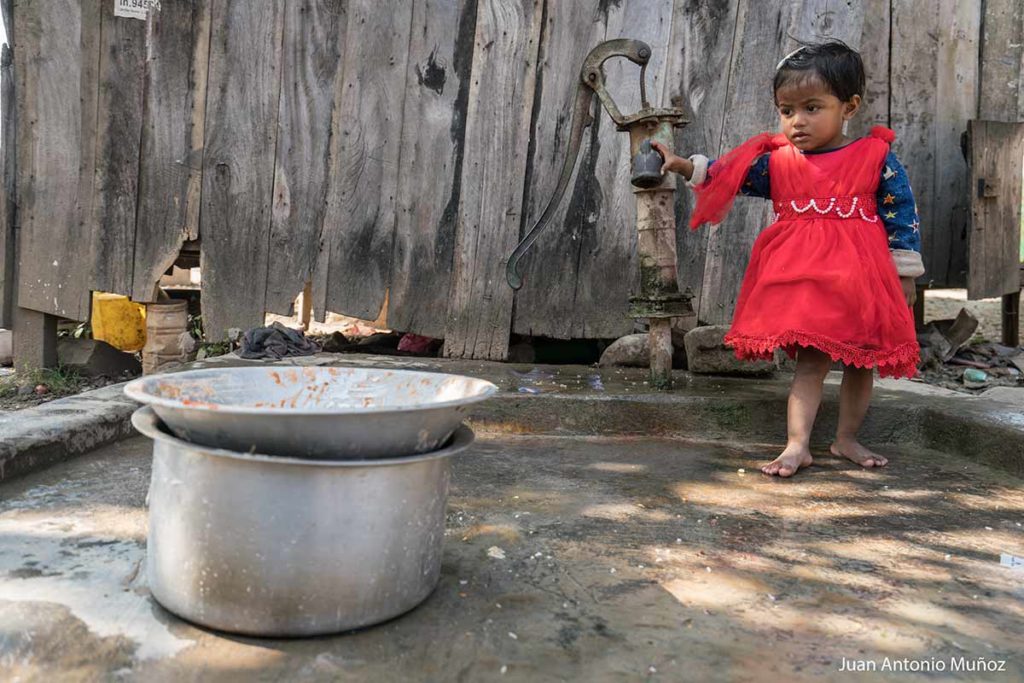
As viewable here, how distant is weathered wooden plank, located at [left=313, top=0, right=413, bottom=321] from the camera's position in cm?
363

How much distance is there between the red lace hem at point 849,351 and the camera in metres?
2.33

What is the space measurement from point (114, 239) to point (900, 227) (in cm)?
337

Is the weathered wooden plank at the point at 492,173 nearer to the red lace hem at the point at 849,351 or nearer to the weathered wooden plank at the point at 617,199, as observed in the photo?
the weathered wooden plank at the point at 617,199

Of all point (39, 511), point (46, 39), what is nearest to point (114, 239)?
point (46, 39)

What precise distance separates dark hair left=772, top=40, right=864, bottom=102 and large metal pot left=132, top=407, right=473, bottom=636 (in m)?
1.74

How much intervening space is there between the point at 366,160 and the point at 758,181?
6.04 ft

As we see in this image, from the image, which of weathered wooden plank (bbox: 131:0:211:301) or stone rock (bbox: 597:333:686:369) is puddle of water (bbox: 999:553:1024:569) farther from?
weathered wooden plank (bbox: 131:0:211:301)

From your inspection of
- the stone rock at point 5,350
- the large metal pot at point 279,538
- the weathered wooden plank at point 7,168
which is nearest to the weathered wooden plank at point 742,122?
the large metal pot at point 279,538

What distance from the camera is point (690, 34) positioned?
3.54 metres

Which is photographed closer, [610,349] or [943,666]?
[943,666]

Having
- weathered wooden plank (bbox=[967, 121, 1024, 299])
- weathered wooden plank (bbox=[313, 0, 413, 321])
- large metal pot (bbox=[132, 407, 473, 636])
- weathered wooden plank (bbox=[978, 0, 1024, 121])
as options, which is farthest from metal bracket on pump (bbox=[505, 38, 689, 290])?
weathered wooden plank (bbox=[978, 0, 1024, 121])

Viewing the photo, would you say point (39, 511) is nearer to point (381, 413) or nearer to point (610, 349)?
point (381, 413)

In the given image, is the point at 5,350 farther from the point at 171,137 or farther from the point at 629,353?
the point at 629,353

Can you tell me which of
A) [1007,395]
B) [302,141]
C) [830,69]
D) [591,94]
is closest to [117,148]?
[302,141]
